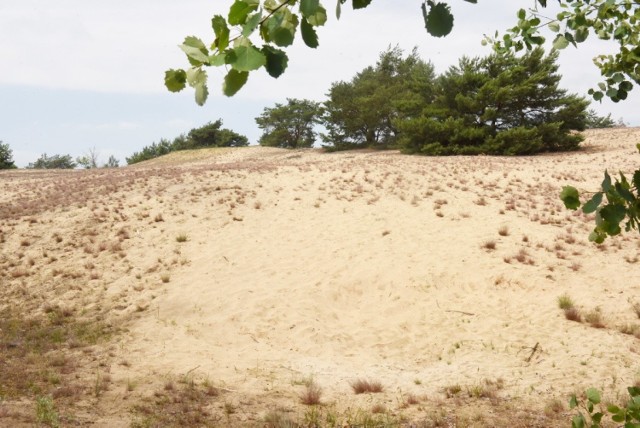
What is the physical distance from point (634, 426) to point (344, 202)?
1474 cm

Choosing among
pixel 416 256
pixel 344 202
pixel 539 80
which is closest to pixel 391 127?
pixel 539 80

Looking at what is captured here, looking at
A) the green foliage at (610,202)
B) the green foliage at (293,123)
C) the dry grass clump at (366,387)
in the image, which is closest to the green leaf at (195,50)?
the green foliage at (610,202)

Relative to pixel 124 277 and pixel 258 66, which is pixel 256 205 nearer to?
pixel 124 277

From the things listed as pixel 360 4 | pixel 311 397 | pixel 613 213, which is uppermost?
pixel 360 4

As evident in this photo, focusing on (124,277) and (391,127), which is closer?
(124,277)

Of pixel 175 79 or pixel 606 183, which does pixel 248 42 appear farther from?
pixel 606 183

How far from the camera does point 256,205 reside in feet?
53.0

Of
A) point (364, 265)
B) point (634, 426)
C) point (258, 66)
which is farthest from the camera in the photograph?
point (364, 265)

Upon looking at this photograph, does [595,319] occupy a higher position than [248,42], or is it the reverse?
[248,42]

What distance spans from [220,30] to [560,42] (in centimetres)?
213

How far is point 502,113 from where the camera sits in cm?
2892

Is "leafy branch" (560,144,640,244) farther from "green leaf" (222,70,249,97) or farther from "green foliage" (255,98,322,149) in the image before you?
"green foliage" (255,98,322,149)

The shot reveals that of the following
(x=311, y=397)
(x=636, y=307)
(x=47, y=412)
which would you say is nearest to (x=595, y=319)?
(x=636, y=307)

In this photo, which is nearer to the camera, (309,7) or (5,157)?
(309,7)
